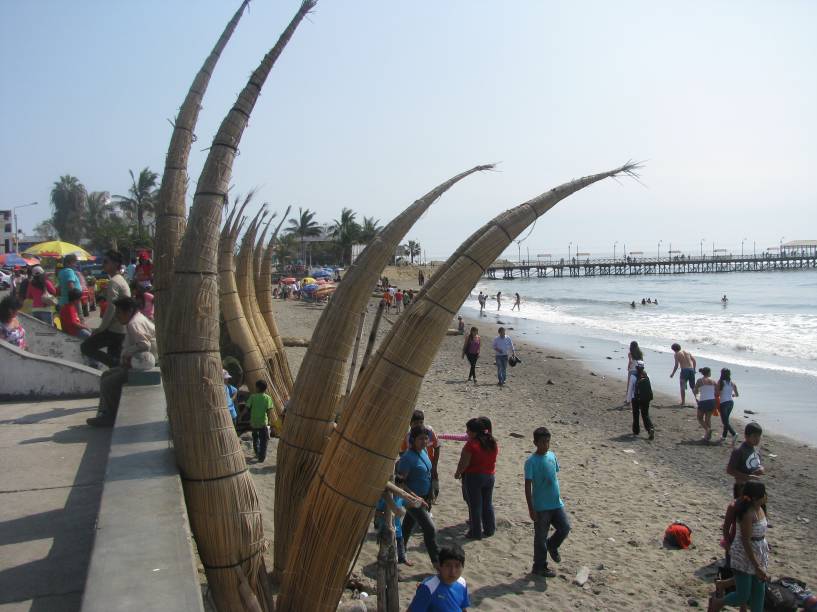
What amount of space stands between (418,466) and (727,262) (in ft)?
356

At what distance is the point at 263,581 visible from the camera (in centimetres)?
372

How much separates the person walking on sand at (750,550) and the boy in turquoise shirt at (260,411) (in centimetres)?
523

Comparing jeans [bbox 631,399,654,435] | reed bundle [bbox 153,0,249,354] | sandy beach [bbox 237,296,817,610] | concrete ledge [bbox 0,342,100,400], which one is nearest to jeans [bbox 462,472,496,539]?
sandy beach [bbox 237,296,817,610]

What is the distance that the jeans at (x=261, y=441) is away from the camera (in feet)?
28.3

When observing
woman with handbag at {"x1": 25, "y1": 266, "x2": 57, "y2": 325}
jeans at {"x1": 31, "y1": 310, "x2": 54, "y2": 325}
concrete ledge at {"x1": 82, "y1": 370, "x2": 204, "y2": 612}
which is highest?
woman with handbag at {"x1": 25, "y1": 266, "x2": 57, "y2": 325}

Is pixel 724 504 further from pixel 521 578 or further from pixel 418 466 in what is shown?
pixel 418 466

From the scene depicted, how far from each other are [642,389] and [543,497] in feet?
20.7

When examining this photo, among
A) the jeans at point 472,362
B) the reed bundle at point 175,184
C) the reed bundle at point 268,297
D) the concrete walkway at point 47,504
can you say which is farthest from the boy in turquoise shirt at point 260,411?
the jeans at point 472,362

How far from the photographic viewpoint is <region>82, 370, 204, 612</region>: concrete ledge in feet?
8.26

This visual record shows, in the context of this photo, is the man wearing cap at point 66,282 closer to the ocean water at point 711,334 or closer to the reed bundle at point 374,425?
the reed bundle at point 374,425

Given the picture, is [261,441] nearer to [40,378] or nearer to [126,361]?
[40,378]

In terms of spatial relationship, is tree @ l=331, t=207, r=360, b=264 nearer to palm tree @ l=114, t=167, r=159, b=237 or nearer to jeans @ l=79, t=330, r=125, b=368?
palm tree @ l=114, t=167, r=159, b=237

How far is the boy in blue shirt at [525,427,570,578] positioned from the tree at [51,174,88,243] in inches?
2611

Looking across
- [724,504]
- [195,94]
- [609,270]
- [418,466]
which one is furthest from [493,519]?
[609,270]
